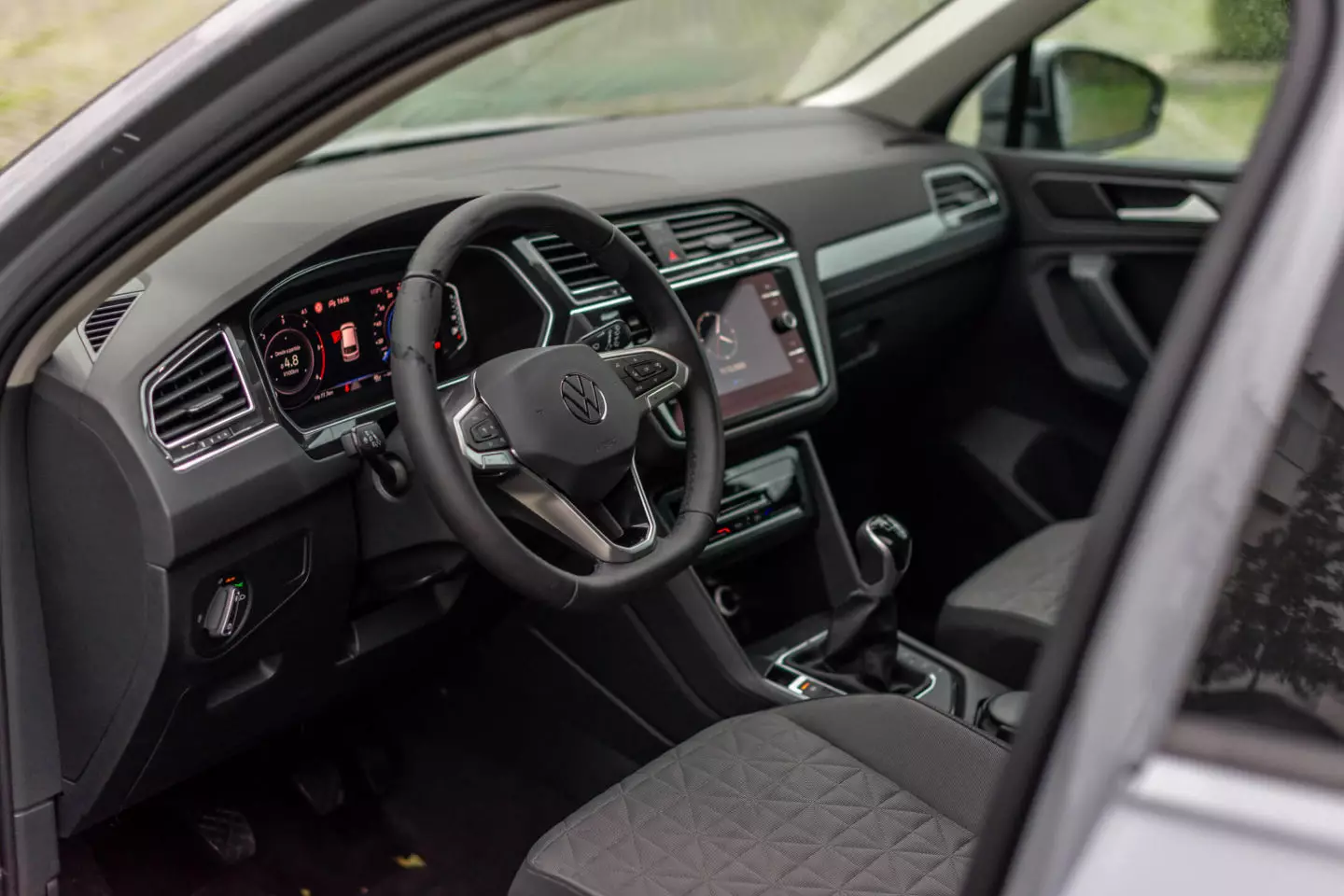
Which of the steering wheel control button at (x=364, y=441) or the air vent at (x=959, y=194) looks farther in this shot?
the air vent at (x=959, y=194)

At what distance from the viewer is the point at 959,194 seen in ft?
9.21

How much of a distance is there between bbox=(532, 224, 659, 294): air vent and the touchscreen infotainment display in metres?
0.27

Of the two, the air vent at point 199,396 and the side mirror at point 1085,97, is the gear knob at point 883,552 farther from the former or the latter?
the side mirror at point 1085,97

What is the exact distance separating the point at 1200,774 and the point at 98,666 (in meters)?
1.36

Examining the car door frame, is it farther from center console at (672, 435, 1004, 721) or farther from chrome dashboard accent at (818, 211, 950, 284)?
chrome dashboard accent at (818, 211, 950, 284)

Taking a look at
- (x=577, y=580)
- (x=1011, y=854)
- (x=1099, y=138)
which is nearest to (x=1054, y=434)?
(x=1099, y=138)

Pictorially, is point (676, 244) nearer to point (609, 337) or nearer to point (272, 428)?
point (609, 337)

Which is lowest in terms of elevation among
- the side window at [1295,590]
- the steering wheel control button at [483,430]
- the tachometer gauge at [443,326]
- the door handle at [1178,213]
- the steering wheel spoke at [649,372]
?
the door handle at [1178,213]

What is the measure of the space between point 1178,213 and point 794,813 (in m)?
1.75

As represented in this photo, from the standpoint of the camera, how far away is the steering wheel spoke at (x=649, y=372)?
1609mm

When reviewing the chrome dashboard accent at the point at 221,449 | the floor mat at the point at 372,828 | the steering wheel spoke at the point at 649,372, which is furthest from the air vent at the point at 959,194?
the chrome dashboard accent at the point at 221,449

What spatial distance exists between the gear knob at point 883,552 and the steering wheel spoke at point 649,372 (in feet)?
2.08

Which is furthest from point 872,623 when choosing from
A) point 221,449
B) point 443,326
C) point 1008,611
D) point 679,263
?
point 221,449

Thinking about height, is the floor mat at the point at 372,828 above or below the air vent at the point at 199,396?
below
